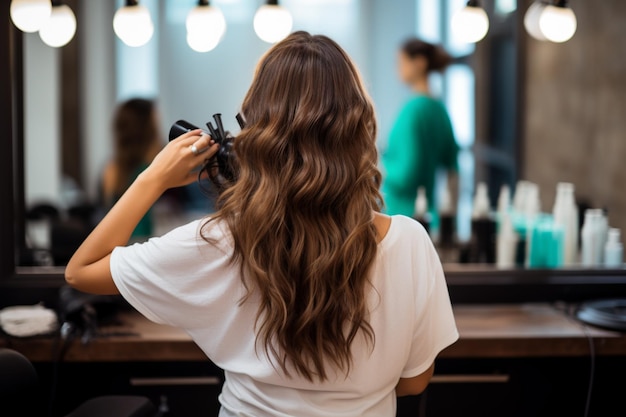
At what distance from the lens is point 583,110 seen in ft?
8.94

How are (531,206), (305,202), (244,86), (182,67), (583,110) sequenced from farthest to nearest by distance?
1. (244,86)
2. (182,67)
3. (583,110)
4. (531,206)
5. (305,202)

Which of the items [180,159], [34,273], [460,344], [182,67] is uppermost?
[182,67]

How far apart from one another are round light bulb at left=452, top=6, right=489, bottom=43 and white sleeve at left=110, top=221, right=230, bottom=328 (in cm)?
132

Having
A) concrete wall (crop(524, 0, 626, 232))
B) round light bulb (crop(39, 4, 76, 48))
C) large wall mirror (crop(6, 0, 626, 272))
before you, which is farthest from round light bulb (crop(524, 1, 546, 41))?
round light bulb (crop(39, 4, 76, 48))

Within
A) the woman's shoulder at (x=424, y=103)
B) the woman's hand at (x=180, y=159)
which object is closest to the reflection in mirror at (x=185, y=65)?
the woman's shoulder at (x=424, y=103)

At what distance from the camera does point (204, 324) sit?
3.73 ft

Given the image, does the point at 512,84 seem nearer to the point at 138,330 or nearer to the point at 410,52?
the point at 410,52

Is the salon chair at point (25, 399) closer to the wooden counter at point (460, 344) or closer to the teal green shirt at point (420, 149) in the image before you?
the wooden counter at point (460, 344)

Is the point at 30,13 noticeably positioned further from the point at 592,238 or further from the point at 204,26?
the point at 592,238

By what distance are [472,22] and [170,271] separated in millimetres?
1382

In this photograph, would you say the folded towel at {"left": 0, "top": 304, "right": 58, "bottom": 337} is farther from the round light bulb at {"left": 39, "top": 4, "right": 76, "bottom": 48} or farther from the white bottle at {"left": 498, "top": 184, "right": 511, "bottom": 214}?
the white bottle at {"left": 498, "top": 184, "right": 511, "bottom": 214}

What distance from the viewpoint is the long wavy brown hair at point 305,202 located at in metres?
1.07

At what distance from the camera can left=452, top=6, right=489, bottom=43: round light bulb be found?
2074 mm

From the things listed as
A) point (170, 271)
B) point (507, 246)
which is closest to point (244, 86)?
point (507, 246)
